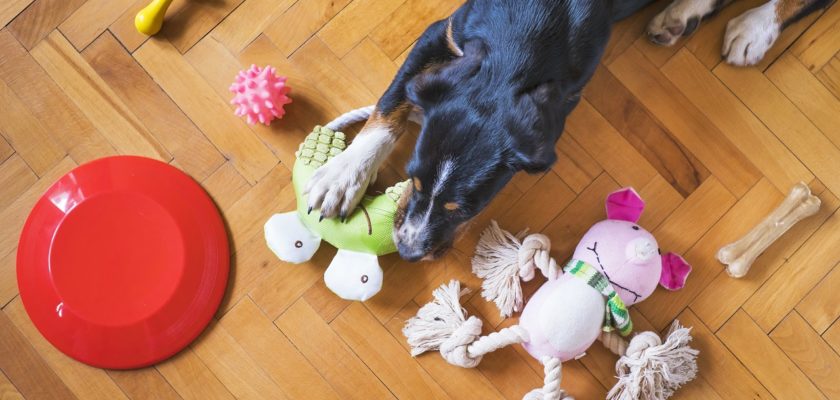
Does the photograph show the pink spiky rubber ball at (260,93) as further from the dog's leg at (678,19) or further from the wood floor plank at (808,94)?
the wood floor plank at (808,94)

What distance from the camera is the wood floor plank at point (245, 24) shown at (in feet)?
7.15

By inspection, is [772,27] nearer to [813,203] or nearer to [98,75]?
[813,203]

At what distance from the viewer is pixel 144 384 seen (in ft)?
6.88

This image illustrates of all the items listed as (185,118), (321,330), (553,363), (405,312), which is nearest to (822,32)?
(553,363)

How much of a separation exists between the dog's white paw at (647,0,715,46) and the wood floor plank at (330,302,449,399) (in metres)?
1.20

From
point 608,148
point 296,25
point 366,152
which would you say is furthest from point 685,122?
point 296,25

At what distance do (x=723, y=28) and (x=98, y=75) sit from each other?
1902 millimetres

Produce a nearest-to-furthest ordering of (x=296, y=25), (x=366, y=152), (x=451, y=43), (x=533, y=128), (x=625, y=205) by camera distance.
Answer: (x=533, y=128) < (x=451, y=43) < (x=366, y=152) < (x=625, y=205) < (x=296, y=25)

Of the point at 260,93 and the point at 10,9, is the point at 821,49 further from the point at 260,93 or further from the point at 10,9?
the point at 10,9

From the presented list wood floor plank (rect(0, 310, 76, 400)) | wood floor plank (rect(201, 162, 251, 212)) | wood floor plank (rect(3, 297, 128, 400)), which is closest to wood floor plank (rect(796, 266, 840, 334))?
wood floor plank (rect(201, 162, 251, 212))

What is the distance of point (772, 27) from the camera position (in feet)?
7.04

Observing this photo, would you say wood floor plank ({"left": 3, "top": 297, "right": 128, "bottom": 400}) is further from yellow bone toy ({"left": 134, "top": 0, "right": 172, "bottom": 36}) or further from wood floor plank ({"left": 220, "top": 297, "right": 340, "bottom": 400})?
yellow bone toy ({"left": 134, "top": 0, "right": 172, "bottom": 36})

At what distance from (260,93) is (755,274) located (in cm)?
154

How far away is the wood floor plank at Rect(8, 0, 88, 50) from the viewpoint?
7.12 feet
